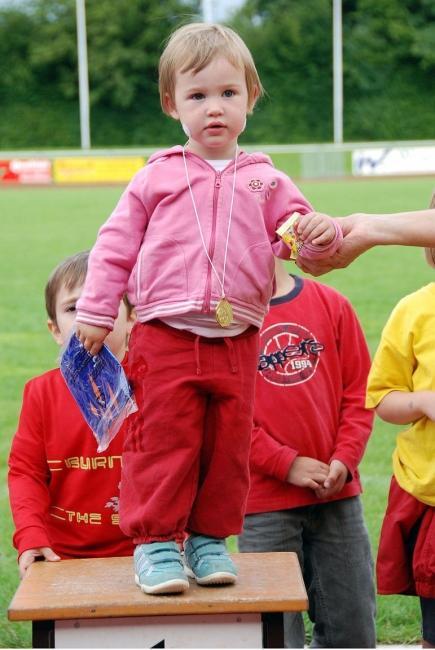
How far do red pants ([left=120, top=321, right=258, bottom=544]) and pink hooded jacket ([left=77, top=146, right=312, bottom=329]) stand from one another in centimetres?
9

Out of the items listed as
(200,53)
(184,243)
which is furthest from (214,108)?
(184,243)

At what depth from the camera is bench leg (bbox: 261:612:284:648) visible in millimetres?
2646

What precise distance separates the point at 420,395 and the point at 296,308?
0.59m

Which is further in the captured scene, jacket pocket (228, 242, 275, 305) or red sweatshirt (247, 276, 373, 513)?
red sweatshirt (247, 276, 373, 513)

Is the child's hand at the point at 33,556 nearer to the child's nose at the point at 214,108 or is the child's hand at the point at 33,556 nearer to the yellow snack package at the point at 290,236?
the yellow snack package at the point at 290,236

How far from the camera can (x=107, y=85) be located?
52.4 meters

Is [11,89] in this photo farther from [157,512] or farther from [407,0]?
[157,512]

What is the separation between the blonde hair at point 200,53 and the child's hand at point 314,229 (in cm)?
36

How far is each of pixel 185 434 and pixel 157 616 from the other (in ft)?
1.36

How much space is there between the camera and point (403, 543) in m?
3.26

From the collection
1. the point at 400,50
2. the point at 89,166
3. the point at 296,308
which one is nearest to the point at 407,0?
the point at 400,50

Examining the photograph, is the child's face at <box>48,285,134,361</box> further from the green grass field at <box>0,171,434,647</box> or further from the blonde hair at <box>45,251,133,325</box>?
the green grass field at <box>0,171,434,647</box>

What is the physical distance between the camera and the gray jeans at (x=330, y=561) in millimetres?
3533

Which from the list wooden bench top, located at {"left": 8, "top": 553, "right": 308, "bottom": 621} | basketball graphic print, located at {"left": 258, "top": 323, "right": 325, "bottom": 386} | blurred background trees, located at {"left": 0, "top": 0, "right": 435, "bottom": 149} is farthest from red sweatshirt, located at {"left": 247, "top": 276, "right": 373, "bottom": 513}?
blurred background trees, located at {"left": 0, "top": 0, "right": 435, "bottom": 149}
